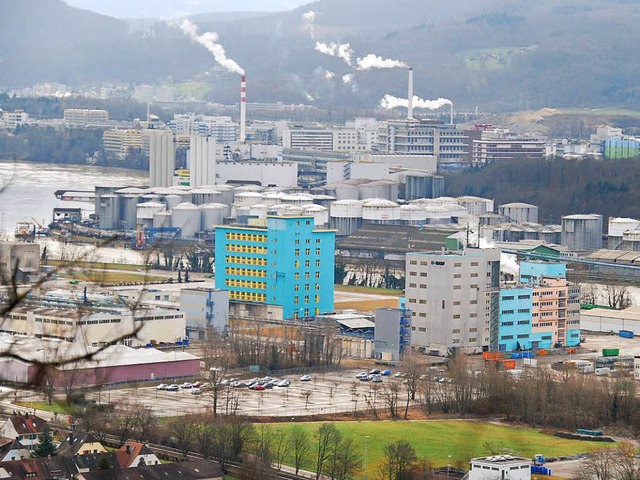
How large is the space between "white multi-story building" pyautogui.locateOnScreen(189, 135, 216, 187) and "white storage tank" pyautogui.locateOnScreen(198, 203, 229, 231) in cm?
483

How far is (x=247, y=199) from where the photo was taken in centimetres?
2997

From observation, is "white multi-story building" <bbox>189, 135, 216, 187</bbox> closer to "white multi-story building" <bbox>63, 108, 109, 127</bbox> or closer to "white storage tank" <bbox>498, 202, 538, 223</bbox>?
"white storage tank" <bbox>498, 202, 538, 223</bbox>

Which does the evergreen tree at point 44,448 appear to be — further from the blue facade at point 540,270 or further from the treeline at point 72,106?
the treeline at point 72,106

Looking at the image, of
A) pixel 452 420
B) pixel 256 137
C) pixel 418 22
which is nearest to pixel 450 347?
pixel 452 420

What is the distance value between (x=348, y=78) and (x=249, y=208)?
31584 millimetres

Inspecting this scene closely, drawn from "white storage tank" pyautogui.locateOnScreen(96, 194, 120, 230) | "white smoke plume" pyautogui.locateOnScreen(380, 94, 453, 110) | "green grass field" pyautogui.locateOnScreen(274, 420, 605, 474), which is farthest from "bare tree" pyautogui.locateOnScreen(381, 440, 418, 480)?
"white smoke plume" pyautogui.locateOnScreen(380, 94, 453, 110)

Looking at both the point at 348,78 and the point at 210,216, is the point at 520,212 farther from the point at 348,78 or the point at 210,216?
the point at 348,78

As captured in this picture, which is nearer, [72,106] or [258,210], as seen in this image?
[258,210]

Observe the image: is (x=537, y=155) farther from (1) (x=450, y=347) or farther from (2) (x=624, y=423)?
(2) (x=624, y=423)

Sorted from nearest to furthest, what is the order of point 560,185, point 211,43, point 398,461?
point 398,461 → point 560,185 → point 211,43

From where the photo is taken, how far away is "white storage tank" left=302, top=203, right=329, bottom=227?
89.8 feet

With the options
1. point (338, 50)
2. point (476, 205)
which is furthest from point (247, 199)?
point (338, 50)

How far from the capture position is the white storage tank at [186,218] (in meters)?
27.8

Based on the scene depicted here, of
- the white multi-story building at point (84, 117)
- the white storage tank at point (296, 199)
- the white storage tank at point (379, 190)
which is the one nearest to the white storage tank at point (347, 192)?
the white storage tank at point (379, 190)
